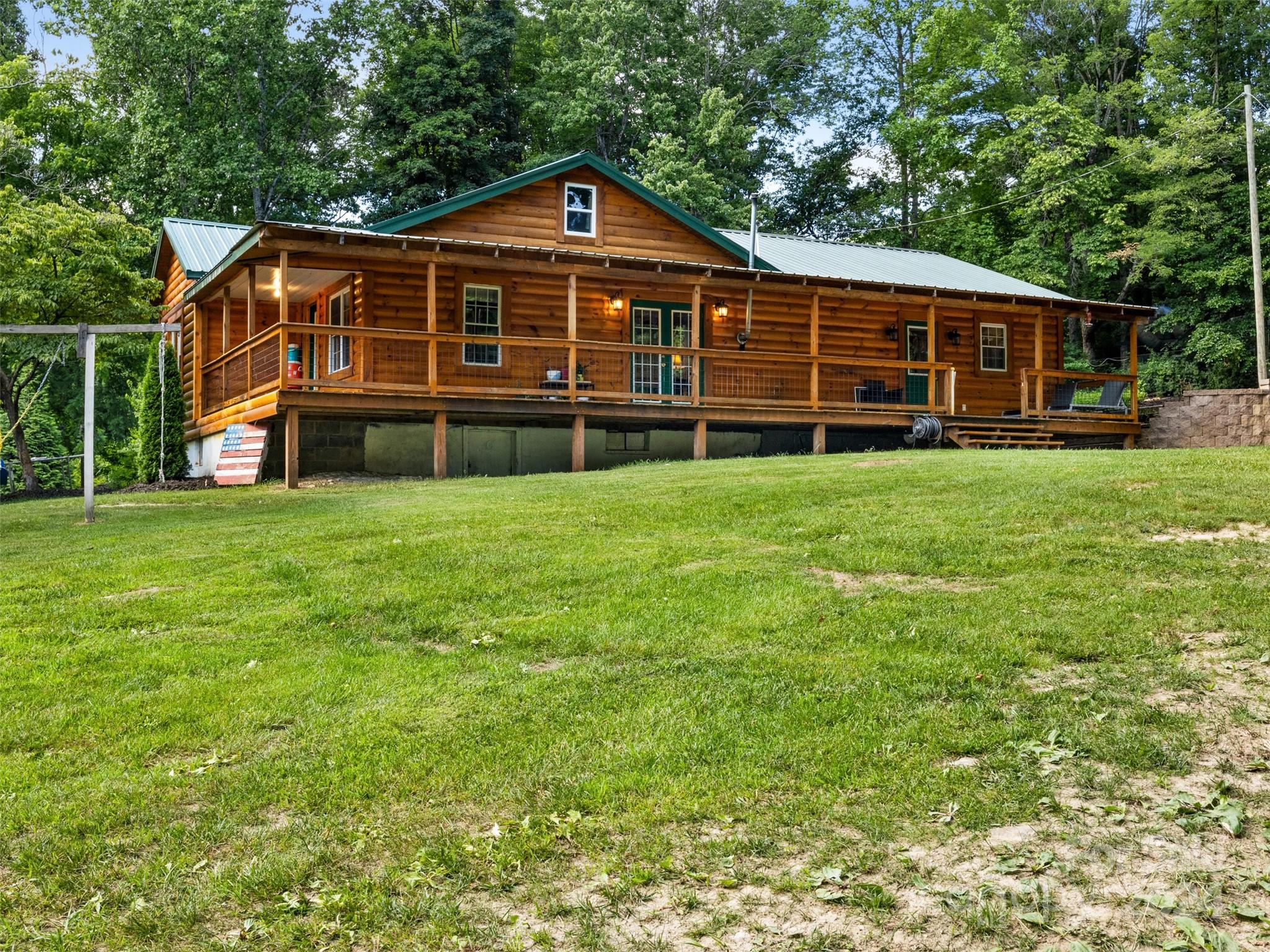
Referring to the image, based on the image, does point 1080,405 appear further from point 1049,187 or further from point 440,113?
point 440,113

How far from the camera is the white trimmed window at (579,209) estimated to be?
864 inches

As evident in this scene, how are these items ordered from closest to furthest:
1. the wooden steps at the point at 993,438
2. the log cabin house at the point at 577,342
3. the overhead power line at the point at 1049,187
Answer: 1. the log cabin house at the point at 577,342
2. the wooden steps at the point at 993,438
3. the overhead power line at the point at 1049,187

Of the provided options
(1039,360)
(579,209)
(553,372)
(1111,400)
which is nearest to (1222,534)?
(553,372)

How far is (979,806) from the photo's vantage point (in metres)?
4.38

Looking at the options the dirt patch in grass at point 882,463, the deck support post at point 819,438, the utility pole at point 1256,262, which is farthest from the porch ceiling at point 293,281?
the utility pole at point 1256,262

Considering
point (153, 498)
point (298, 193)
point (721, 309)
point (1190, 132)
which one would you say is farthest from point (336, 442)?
point (1190, 132)

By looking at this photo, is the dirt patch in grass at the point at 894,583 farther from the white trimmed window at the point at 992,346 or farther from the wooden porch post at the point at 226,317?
the white trimmed window at the point at 992,346

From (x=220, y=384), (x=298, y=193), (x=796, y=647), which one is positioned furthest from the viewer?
(x=298, y=193)

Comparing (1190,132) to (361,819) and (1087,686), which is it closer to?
(1087,686)

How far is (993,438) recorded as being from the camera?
19.5 m

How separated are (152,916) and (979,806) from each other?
312 centimetres

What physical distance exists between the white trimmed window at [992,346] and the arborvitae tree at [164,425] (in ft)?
57.8

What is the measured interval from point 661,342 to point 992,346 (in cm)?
832

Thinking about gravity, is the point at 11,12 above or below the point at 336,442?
above
